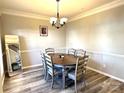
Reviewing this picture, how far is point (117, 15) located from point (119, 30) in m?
0.49

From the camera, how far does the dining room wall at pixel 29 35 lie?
3.92 m

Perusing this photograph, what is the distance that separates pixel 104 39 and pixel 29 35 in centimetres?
313

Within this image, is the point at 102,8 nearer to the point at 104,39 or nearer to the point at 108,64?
the point at 104,39

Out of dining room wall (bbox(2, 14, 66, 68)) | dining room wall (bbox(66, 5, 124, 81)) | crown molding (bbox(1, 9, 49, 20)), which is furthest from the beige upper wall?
crown molding (bbox(1, 9, 49, 20))

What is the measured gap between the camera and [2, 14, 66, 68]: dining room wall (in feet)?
12.8

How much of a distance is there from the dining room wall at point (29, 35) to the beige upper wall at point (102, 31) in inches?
52.4

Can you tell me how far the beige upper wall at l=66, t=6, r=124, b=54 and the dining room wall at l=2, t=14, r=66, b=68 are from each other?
133 centimetres

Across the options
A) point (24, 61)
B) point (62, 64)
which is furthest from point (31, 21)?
point (62, 64)

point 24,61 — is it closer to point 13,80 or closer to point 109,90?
point 13,80

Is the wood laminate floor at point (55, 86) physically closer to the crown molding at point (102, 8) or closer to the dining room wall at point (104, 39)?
the dining room wall at point (104, 39)

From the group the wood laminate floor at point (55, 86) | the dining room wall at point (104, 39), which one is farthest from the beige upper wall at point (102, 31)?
the wood laminate floor at point (55, 86)

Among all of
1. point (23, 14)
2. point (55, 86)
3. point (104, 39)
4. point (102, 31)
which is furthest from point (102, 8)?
point (23, 14)

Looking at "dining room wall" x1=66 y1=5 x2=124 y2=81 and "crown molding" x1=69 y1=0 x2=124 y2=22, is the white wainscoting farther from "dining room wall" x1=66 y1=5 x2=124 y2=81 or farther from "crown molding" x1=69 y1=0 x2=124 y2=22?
"crown molding" x1=69 y1=0 x2=124 y2=22

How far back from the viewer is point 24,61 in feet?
14.3
